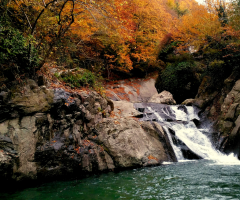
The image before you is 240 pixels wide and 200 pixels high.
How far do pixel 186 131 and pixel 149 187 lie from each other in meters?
6.17

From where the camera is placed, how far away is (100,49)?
1752 centimetres

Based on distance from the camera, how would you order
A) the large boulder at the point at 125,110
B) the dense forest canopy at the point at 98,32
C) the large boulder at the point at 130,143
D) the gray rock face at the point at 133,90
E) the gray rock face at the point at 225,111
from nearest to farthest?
the dense forest canopy at the point at 98,32 → the large boulder at the point at 130,143 → the gray rock face at the point at 225,111 → the large boulder at the point at 125,110 → the gray rock face at the point at 133,90

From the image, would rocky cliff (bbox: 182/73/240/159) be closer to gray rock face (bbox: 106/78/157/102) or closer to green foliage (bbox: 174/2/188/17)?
gray rock face (bbox: 106/78/157/102)

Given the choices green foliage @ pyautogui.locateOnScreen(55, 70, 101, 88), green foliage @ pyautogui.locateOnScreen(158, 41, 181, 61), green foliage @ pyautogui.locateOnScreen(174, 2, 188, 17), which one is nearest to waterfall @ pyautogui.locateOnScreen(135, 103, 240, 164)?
green foliage @ pyautogui.locateOnScreen(55, 70, 101, 88)

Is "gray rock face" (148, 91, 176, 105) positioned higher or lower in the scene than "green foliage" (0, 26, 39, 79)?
lower

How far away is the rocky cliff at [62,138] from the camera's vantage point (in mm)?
6148

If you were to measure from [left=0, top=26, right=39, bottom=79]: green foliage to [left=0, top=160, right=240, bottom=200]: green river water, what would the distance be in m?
4.38

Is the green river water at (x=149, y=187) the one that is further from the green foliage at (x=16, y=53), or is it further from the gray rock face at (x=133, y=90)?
the gray rock face at (x=133, y=90)

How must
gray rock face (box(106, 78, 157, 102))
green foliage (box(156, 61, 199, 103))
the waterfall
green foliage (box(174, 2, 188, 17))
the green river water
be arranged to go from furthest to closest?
1. green foliage (box(174, 2, 188, 17))
2. gray rock face (box(106, 78, 157, 102))
3. green foliage (box(156, 61, 199, 103))
4. the waterfall
5. the green river water

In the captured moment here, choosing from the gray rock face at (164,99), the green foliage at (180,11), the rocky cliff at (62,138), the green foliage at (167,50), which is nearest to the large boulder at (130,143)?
the rocky cliff at (62,138)

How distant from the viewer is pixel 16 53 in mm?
6594

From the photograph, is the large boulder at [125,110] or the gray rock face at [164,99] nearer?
the large boulder at [125,110]

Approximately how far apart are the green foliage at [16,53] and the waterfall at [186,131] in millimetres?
7443

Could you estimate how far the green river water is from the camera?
4699 millimetres
